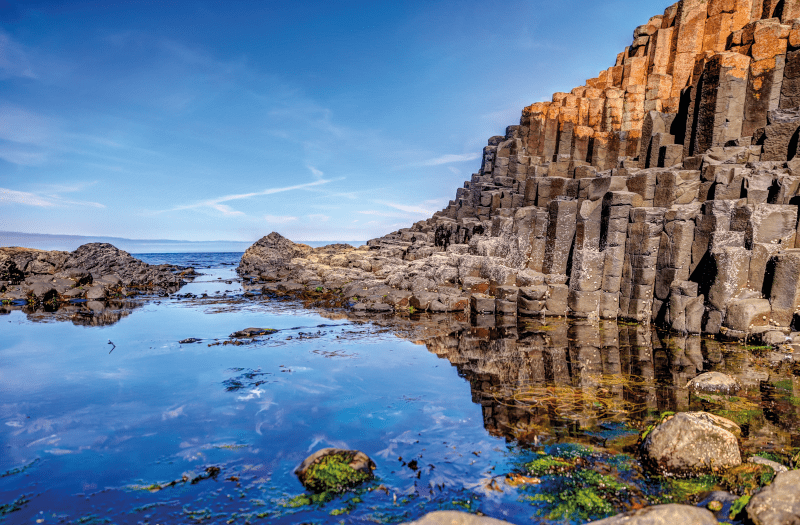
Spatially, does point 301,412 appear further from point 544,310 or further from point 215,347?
point 544,310

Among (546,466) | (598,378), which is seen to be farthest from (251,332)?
(546,466)

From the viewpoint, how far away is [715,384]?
7012 millimetres

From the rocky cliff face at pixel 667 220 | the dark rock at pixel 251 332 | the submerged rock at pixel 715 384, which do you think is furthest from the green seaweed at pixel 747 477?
the dark rock at pixel 251 332

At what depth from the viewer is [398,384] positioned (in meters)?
7.43

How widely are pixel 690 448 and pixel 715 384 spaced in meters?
3.21

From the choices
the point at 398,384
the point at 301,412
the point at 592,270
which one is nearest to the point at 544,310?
the point at 592,270

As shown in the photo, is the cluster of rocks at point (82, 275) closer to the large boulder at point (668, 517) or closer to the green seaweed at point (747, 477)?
the large boulder at point (668, 517)

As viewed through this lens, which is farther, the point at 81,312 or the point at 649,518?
the point at 81,312

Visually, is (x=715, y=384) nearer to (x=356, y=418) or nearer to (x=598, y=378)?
(x=598, y=378)

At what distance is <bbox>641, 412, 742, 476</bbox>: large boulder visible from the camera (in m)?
4.46

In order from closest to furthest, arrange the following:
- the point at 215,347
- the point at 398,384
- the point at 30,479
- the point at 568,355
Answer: the point at 30,479 < the point at 398,384 < the point at 568,355 < the point at 215,347

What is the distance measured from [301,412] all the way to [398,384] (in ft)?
5.97

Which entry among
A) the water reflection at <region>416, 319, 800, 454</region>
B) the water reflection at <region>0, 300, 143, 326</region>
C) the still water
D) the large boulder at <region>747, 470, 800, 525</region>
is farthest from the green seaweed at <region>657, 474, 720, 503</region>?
the water reflection at <region>0, 300, 143, 326</region>

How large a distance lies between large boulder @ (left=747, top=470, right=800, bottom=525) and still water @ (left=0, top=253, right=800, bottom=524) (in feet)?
1.32
